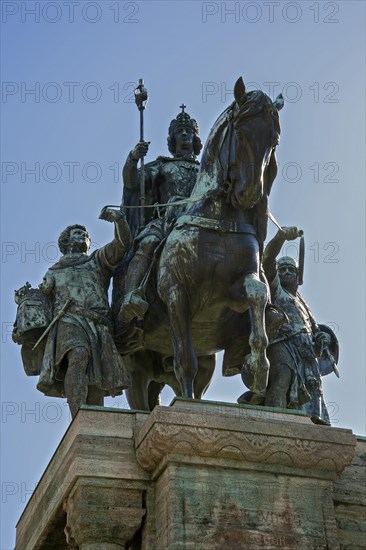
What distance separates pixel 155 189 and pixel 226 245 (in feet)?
8.52

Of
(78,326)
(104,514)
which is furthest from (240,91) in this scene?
(104,514)

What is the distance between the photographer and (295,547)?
11969mm

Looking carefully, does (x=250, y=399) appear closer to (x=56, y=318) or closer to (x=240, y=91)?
(x=56, y=318)

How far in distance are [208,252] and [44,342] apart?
239 cm

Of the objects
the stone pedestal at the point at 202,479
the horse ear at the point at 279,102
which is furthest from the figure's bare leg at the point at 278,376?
the horse ear at the point at 279,102

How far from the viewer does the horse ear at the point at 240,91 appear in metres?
14.3

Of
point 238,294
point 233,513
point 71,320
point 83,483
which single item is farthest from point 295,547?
point 71,320

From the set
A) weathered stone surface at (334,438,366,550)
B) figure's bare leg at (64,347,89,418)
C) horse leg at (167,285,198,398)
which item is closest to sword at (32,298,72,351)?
figure's bare leg at (64,347,89,418)

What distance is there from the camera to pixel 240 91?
1433cm

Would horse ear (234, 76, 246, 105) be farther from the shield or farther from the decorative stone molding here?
the decorative stone molding

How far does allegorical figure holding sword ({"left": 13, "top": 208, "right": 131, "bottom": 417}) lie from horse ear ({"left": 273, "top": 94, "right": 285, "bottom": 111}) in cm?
223

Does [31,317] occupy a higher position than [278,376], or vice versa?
[31,317]

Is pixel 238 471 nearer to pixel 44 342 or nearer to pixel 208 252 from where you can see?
pixel 208 252

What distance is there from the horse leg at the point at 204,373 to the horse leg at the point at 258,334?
6.52 ft
